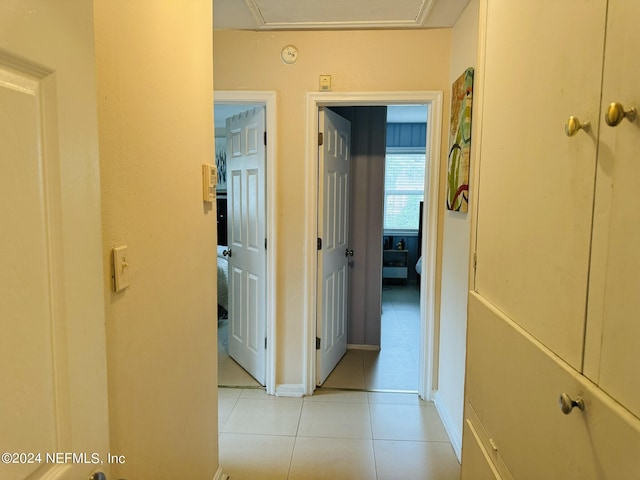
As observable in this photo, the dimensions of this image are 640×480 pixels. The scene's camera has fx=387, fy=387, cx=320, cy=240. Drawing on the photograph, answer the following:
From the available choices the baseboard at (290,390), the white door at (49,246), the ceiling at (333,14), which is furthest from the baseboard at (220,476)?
the ceiling at (333,14)

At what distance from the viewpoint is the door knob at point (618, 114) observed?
58 centimetres

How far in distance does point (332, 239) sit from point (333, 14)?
5.06 feet

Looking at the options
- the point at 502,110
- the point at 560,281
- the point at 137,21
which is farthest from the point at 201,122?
the point at 560,281

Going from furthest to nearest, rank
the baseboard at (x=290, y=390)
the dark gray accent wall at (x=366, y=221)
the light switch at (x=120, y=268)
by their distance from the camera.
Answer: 1. the dark gray accent wall at (x=366, y=221)
2. the baseboard at (x=290, y=390)
3. the light switch at (x=120, y=268)

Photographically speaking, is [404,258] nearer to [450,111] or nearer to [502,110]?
[450,111]

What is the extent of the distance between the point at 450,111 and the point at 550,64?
175cm

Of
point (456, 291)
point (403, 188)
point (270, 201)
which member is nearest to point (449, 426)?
point (456, 291)

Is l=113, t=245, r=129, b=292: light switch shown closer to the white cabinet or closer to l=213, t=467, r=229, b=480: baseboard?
the white cabinet

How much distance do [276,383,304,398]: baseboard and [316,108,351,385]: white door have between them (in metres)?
0.19

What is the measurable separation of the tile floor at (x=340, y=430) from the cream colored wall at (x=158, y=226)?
1.88ft

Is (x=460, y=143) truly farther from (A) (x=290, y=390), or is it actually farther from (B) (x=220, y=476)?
(B) (x=220, y=476)

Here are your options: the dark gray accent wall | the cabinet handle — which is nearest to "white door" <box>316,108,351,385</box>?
the dark gray accent wall

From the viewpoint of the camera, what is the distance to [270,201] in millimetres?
2660

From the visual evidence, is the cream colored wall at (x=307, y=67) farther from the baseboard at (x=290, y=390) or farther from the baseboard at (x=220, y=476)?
the baseboard at (x=220, y=476)
